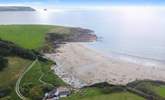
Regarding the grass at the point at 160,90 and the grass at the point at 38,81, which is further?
the grass at the point at 38,81

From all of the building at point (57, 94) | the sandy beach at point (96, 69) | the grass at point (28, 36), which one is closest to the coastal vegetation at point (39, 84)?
the building at point (57, 94)

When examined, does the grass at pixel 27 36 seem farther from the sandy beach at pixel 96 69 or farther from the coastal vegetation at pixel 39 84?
the sandy beach at pixel 96 69

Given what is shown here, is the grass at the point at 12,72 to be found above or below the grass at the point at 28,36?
above

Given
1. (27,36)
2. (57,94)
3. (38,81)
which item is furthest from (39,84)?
(27,36)

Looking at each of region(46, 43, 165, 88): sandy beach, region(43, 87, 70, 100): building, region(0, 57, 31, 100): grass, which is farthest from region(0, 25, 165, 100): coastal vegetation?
region(46, 43, 165, 88): sandy beach

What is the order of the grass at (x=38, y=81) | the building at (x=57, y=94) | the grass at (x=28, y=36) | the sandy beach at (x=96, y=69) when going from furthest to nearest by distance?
the grass at (x=28, y=36)
the sandy beach at (x=96, y=69)
the grass at (x=38, y=81)
the building at (x=57, y=94)

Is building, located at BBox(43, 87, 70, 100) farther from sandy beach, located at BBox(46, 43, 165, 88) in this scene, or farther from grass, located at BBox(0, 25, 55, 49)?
grass, located at BBox(0, 25, 55, 49)
